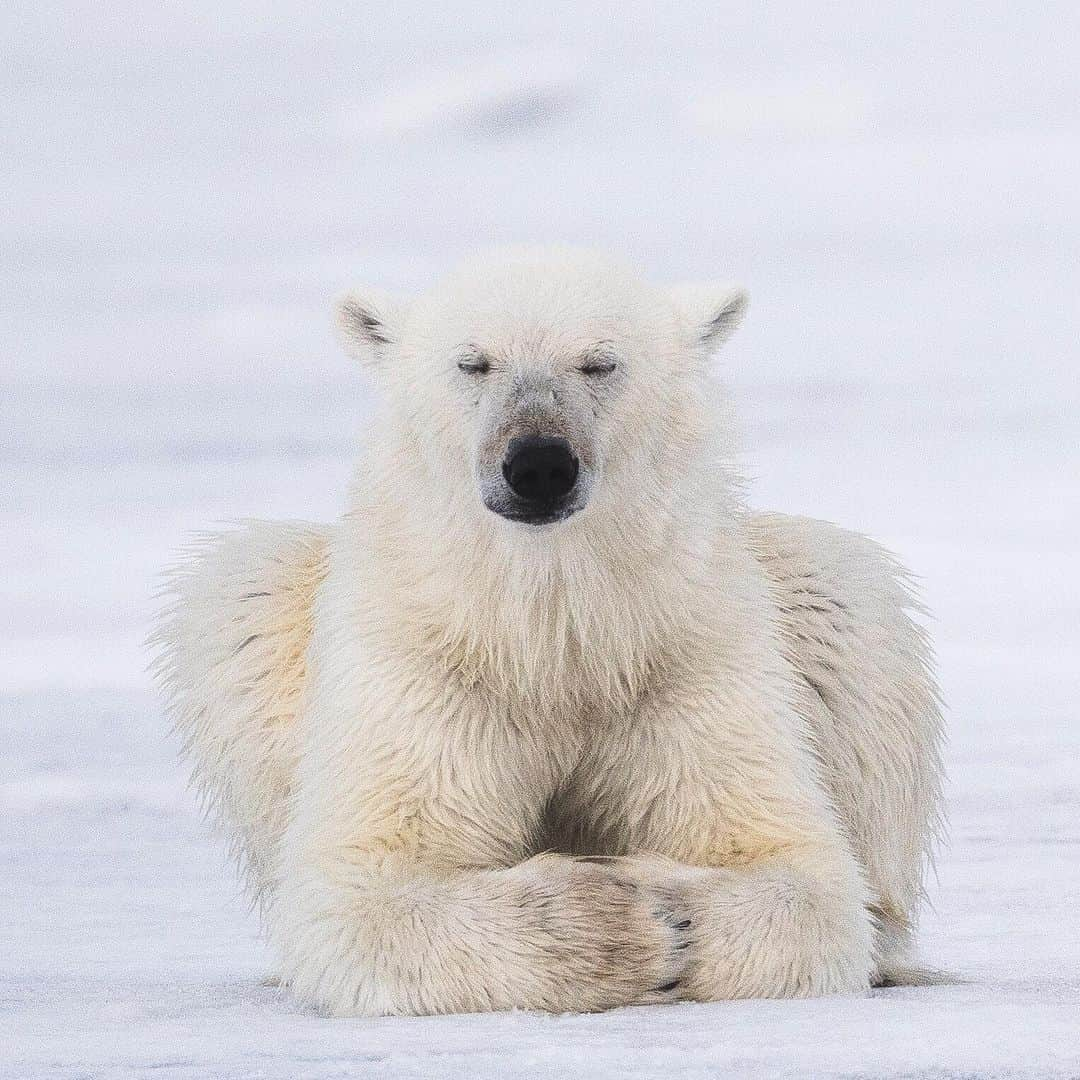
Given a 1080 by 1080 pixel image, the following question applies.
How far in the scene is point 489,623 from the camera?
156 inches

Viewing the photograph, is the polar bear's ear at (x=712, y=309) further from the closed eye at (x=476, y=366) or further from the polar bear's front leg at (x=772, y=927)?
the polar bear's front leg at (x=772, y=927)

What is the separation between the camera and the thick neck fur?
154 inches

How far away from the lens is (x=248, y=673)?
4793 mm

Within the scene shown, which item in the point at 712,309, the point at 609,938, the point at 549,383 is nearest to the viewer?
the point at 609,938

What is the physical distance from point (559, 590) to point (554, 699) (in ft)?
0.85

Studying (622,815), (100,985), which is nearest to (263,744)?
(100,985)

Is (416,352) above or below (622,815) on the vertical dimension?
above

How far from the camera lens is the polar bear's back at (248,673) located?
15.4ft

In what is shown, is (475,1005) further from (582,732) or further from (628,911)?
(582,732)

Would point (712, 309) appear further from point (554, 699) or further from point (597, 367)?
point (554, 699)

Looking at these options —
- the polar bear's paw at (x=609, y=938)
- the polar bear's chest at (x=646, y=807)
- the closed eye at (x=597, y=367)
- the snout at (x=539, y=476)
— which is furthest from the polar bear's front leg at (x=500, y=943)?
the closed eye at (x=597, y=367)

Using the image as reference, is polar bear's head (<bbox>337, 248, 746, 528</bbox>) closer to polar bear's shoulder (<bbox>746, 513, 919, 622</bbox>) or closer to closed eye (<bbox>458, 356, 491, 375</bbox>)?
closed eye (<bbox>458, 356, 491, 375</bbox>)

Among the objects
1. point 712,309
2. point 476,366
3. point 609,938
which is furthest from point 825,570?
point 609,938

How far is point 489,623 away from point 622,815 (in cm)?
55
